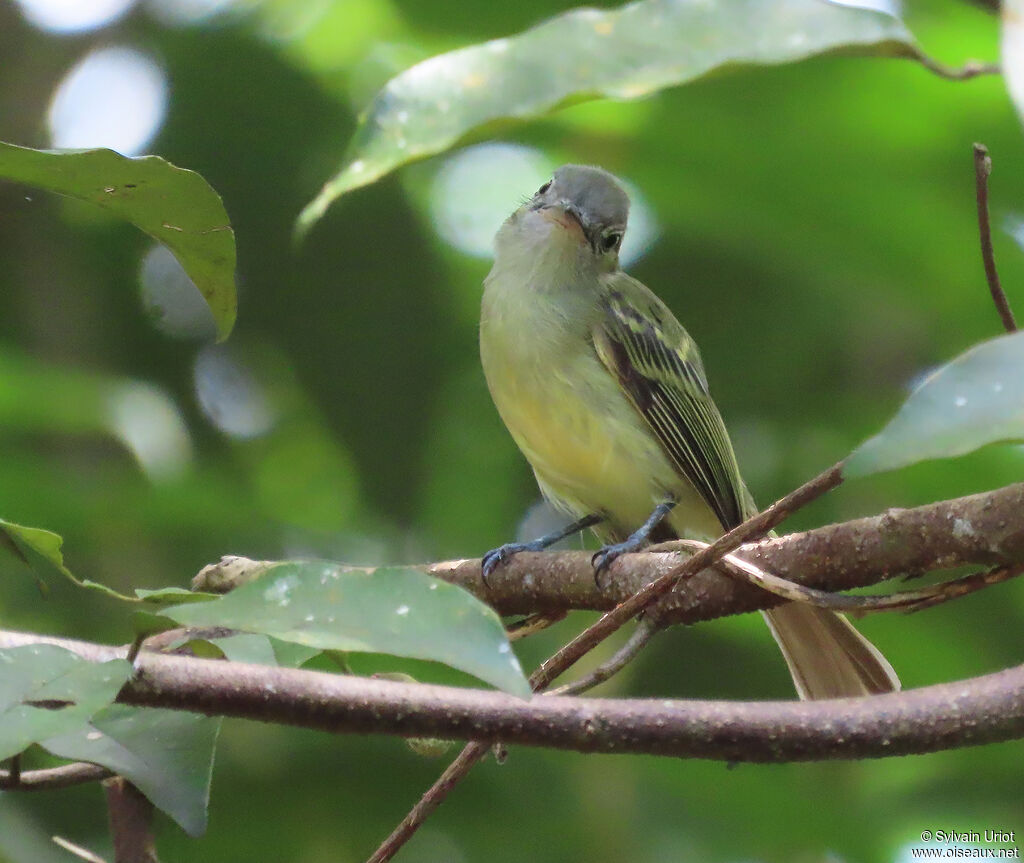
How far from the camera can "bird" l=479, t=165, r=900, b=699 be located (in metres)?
3.42

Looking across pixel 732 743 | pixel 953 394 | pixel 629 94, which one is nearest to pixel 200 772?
pixel 732 743

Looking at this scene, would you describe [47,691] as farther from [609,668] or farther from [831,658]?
[831,658]

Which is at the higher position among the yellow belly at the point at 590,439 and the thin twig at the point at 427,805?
the thin twig at the point at 427,805

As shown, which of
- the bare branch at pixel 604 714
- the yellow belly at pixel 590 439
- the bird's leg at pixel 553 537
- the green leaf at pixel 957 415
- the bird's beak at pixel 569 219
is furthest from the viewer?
the bird's beak at pixel 569 219

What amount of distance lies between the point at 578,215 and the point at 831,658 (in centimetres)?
159

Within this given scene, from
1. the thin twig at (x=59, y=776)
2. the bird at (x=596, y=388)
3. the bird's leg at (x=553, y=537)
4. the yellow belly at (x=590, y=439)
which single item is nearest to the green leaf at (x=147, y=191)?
the thin twig at (x=59, y=776)

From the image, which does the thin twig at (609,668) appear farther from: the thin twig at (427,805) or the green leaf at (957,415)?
the green leaf at (957,415)

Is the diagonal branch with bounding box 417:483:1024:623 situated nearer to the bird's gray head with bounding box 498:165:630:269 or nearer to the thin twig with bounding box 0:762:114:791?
the thin twig with bounding box 0:762:114:791

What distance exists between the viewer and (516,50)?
207cm

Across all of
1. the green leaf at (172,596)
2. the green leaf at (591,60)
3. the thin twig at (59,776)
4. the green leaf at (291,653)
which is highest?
the green leaf at (591,60)

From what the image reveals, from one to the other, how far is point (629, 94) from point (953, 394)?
3.72 ft

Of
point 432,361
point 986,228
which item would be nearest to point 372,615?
point 986,228

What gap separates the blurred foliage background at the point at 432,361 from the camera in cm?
351

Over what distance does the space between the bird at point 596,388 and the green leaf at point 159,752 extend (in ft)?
5.49
